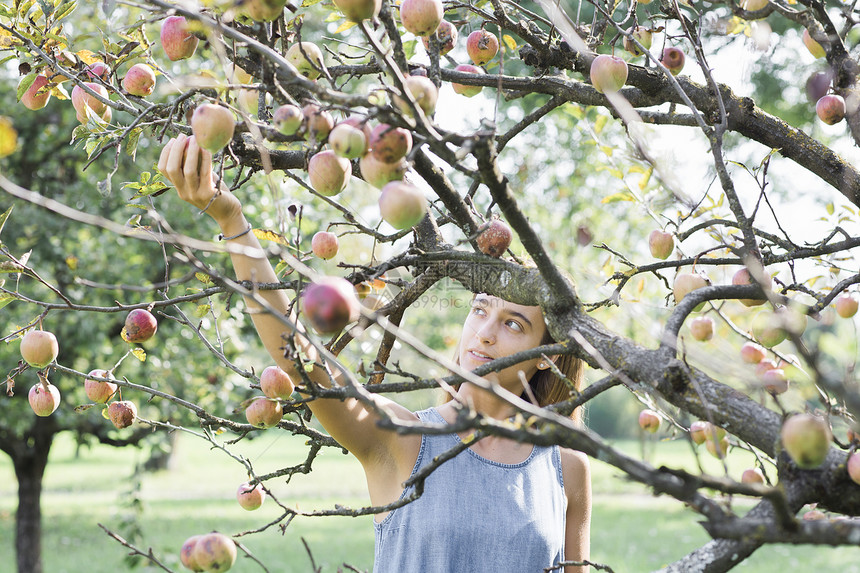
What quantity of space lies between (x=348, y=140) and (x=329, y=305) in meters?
0.21

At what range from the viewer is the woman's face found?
1.79 m

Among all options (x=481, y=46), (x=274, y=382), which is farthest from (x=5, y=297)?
(x=481, y=46)

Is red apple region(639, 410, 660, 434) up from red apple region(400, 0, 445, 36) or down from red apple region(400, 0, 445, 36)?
down

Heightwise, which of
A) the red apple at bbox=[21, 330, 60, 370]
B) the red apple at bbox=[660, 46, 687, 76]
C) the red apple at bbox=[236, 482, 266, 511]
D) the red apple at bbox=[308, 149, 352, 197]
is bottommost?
the red apple at bbox=[236, 482, 266, 511]

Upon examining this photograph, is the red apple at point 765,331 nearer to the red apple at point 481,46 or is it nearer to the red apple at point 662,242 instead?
the red apple at point 662,242

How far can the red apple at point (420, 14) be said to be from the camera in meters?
1.24

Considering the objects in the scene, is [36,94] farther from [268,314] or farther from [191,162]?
[268,314]

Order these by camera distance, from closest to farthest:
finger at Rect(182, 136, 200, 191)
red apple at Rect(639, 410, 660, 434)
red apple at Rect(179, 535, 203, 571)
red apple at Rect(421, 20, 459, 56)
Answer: finger at Rect(182, 136, 200, 191)
red apple at Rect(179, 535, 203, 571)
red apple at Rect(421, 20, 459, 56)
red apple at Rect(639, 410, 660, 434)

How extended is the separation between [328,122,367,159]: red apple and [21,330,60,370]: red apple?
1.01m

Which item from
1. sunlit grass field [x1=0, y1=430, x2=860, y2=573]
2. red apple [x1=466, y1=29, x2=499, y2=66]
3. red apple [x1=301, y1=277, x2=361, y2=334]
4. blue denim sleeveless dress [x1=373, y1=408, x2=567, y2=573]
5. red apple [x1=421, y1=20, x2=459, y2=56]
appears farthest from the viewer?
sunlit grass field [x1=0, y1=430, x2=860, y2=573]

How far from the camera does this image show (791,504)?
0.95 meters

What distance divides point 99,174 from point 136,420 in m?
4.92

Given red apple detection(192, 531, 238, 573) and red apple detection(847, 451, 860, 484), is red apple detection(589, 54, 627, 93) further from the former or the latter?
red apple detection(192, 531, 238, 573)

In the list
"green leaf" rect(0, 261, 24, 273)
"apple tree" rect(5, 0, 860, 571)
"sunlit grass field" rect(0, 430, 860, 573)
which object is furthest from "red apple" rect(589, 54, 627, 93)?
"sunlit grass field" rect(0, 430, 860, 573)
